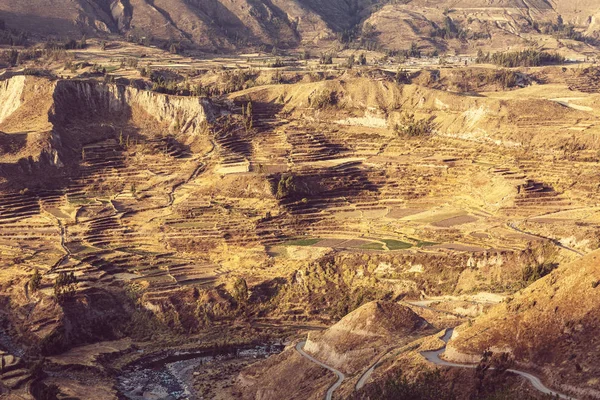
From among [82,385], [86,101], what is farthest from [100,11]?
[82,385]

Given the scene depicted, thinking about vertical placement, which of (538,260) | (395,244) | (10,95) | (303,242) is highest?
(10,95)

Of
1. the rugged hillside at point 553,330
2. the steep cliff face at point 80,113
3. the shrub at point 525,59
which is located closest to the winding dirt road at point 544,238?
the rugged hillside at point 553,330

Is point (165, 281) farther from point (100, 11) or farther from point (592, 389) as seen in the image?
point (100, 11)

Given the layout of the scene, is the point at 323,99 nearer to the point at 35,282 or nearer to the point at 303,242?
the point at 303,242

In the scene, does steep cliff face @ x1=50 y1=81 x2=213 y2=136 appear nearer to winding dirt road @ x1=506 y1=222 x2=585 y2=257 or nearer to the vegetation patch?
the vegetation patch

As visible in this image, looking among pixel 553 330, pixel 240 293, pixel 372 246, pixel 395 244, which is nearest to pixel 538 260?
pixel 395 244

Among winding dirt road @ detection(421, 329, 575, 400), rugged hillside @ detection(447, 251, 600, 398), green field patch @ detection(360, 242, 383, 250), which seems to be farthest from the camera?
green field patch @ detection(360, 242, 383, 250)

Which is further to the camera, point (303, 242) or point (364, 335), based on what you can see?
point (303, 242)

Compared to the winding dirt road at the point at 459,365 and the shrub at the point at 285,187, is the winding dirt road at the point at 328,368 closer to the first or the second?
the winding dirt road at the point at 459,365

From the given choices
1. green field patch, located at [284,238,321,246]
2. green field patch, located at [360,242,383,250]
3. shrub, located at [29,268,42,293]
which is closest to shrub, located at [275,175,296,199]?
green field patch, located at [284,238,321,246]
